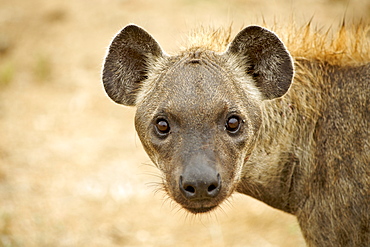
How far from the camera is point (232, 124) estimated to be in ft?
13.2

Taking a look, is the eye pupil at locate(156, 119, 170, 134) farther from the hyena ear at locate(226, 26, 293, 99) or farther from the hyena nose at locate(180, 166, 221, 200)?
the hyena ear at locate(226, 26, 293, 99)

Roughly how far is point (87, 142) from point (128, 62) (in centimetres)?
456

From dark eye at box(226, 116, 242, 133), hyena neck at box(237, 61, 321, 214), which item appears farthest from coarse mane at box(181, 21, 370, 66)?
dark eye at box(226, 116, 242, 133)

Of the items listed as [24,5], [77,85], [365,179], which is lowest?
[77,85]

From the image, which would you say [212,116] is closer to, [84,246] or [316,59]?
[316,59]

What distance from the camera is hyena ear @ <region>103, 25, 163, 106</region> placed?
4375mm

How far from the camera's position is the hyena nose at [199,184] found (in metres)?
3.67

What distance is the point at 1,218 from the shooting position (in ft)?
23.7

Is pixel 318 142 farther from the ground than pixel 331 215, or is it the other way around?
pixel 318 142

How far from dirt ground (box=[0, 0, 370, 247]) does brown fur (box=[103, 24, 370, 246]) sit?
2.54ft

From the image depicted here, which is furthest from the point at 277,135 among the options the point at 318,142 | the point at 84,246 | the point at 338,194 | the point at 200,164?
the point at 84,246

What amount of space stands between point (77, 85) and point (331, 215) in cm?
675

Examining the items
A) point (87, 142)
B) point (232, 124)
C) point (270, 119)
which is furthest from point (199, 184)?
point (87, 142)

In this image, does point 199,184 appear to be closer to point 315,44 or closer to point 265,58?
point 265,58
